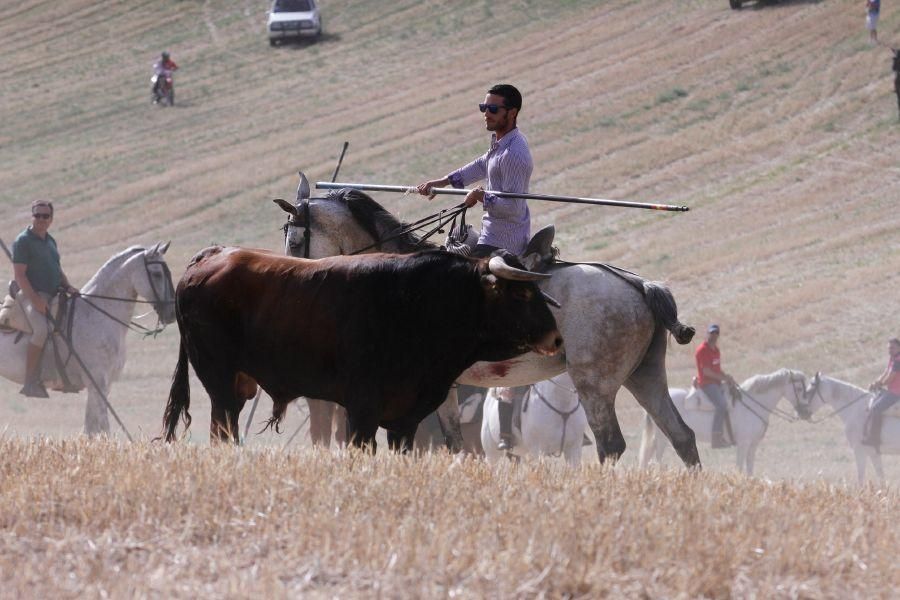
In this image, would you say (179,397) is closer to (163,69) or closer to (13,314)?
(13,314)

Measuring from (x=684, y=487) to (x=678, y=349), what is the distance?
19.9 metres

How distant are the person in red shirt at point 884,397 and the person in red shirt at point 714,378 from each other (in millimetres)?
1912

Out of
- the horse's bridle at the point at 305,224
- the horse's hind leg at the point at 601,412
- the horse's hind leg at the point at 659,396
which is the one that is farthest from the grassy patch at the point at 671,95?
the horse's hind leg at the point at 601,412

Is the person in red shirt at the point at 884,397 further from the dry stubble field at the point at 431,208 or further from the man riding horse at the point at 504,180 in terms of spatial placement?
the man riding horse at the point at 504,180

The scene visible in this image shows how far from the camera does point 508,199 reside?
35.7 ft

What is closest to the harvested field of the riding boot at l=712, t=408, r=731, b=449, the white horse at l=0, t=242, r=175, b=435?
the white horse at l=0, t=242, r=175, b=435

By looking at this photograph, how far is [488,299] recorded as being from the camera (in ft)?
30.7

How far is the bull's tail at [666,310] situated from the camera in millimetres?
11078

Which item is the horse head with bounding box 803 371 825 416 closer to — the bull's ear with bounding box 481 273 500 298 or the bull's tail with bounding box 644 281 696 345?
the bull's tail with bounding box 644 281 696 345

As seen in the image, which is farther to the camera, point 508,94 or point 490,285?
point 508,94

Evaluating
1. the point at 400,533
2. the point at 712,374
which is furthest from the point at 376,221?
the point at 712,374

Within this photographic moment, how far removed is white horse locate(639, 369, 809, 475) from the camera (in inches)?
864

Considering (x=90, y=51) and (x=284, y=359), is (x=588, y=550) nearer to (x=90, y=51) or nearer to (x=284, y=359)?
(x=284, y=359)

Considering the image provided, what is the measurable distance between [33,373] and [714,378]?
944cm
